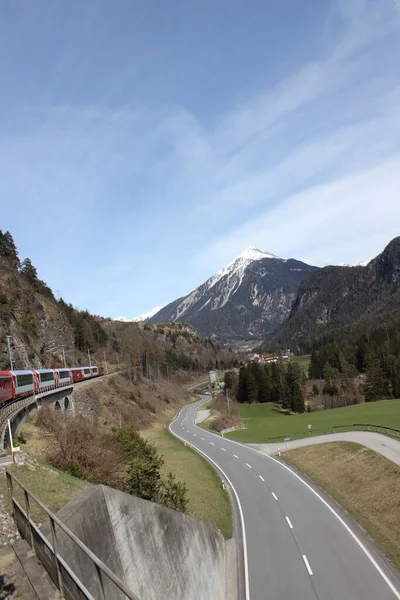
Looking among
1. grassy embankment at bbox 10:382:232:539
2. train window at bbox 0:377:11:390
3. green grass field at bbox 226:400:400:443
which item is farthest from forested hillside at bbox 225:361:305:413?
train window at bbox 0:377:11:390

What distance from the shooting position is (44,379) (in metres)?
49.7

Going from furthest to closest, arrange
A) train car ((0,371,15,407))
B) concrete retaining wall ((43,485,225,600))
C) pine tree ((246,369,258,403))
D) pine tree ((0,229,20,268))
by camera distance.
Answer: pine tree ((246,369,258,403)) → pine tree ((0,229,20,268)) → train car ((0,371,15,407)) → concrete retaining wall ((43,485,225,600))

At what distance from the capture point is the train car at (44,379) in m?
46.4

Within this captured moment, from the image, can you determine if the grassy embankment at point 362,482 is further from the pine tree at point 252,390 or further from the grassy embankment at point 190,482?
the pine tree at point 252,390

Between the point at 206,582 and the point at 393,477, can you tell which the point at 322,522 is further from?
the point at 206,582

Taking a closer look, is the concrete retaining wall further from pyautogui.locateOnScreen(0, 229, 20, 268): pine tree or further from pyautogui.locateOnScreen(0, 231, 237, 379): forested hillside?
pyautogui.locateOnScreen(0, 229, 20, 268): pine tree

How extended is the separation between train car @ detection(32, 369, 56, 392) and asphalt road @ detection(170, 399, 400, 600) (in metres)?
24.6

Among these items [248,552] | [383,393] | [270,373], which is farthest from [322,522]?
[270,373]

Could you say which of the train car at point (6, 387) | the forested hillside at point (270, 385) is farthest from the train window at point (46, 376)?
the forested hillside at point (270, 385)

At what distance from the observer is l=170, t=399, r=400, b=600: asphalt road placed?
1862cm

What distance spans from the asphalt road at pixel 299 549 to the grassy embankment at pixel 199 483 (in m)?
1.07

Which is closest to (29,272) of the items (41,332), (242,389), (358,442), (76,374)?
(41,332)

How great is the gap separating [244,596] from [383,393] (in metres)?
97.3

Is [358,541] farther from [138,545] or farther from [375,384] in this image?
[375,384]
